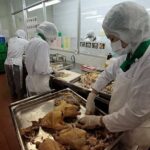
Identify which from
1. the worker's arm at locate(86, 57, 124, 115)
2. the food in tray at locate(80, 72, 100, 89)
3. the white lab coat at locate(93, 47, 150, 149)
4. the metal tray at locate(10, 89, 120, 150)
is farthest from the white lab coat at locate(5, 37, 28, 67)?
the white lab coat at locate(93, 47, 150, 149)

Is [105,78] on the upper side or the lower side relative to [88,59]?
upper

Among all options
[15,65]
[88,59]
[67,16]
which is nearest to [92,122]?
[88,59]

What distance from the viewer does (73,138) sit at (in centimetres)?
84

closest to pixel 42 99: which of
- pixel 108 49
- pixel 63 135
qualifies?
pixel 63 135

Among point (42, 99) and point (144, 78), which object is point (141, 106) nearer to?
point (144, 78)

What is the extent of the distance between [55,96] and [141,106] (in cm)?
85

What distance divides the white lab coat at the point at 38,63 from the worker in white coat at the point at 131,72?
42.3 inches

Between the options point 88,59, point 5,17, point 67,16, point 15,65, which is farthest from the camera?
point 5,17

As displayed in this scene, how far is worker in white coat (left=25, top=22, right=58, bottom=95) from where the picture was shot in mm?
1841

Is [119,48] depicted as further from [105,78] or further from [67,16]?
[67,16]

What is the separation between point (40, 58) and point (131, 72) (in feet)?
4.00

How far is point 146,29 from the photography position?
81 cm

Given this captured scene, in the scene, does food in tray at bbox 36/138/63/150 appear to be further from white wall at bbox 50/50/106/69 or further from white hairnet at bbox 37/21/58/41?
white wall at bbox 50/50/106/69

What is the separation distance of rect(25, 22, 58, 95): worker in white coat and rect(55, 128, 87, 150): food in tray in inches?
43.7
